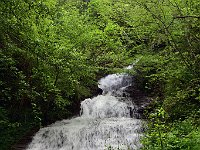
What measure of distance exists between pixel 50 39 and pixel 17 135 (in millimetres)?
3423

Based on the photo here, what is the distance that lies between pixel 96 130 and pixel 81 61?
2556 mm

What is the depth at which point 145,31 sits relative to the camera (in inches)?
440

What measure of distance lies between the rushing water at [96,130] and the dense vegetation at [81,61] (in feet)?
2.13

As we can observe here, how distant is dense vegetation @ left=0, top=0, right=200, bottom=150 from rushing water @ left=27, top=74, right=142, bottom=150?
65cm

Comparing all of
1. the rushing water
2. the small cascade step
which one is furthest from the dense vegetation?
the rushing water

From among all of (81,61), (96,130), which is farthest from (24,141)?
(81,61)

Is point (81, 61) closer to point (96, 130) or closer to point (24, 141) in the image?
point (96, 130)

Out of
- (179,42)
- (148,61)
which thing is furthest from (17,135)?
(179,42)

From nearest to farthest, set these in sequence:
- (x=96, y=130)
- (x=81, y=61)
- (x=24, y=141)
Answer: (x=24, y=141)
(x=96, y=130)
(x=81, y=61)

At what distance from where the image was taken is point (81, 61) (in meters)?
10.7

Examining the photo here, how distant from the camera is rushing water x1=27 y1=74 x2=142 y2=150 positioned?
9.54m

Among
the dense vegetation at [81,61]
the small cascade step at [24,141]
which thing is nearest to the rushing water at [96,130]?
the small cascade step at [24,141]

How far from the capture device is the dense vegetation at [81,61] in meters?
6.61

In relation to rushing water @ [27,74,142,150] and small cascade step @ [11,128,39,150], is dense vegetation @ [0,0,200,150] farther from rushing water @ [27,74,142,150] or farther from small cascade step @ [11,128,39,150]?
rushing water @ [27,74,142,150]
